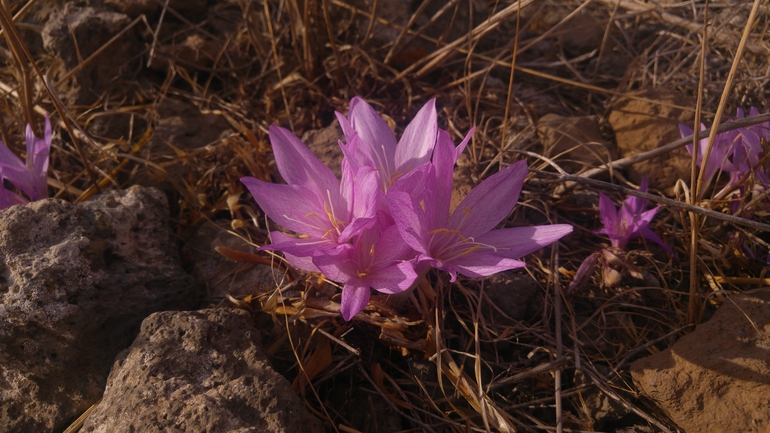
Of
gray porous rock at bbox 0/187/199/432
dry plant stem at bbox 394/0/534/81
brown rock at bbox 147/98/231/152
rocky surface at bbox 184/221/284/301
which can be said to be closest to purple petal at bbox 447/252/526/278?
rocky surface at bbox 184/221/284/301

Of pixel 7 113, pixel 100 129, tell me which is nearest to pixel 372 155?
pixel 100 129

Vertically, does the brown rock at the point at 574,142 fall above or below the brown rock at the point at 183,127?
below

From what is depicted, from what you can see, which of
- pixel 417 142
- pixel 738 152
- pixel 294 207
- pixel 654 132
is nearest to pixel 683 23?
pixel 654 132

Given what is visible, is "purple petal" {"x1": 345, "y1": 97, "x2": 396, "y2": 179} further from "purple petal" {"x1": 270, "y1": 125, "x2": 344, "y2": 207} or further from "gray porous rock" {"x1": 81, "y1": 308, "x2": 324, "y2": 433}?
→ "gray porous rock" {"x1": 81, "y1": 308, "x2": 324, "y2": 433}

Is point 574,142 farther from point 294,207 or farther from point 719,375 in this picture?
point 294,207

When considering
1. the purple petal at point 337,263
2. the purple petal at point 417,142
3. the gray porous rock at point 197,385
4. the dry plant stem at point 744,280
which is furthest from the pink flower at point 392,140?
the dry plant stem at point 744,280

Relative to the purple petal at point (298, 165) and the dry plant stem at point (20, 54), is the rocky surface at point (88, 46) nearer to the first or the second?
the dry plant stem at point (20, 54)

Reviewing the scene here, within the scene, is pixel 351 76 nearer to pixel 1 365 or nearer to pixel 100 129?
pixel 100 129
